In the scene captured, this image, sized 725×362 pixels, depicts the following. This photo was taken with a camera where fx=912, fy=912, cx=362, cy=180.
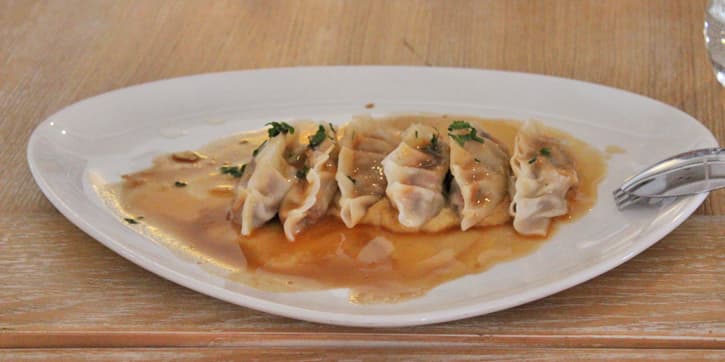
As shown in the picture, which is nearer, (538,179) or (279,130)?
(538,179)

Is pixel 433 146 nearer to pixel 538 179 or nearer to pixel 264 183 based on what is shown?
pixel 538 179

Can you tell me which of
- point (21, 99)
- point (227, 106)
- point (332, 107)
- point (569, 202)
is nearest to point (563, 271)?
point (569, 202)

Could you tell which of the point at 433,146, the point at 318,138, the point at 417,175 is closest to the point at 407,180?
the point at 417,175

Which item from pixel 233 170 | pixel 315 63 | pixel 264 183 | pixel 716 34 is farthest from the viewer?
pixel 315 63

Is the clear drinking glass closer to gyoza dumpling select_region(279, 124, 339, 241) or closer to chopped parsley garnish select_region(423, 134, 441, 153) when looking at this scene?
chopped parsley garnish select_region(423, 134, 441, 153)

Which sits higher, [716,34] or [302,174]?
[716,34]

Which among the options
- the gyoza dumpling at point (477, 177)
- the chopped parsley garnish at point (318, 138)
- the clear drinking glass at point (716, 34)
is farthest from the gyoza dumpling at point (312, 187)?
the clear drinking glass at point (716, 34)

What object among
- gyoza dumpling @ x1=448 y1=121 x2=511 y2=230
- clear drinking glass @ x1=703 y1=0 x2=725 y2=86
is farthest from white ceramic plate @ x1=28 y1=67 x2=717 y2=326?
clear drinking glass @ x1=703 y1=0 x2=725 y2=86

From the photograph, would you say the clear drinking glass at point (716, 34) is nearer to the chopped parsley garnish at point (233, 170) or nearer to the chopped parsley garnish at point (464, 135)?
the chopped parsley garnish at point (464, 135)
